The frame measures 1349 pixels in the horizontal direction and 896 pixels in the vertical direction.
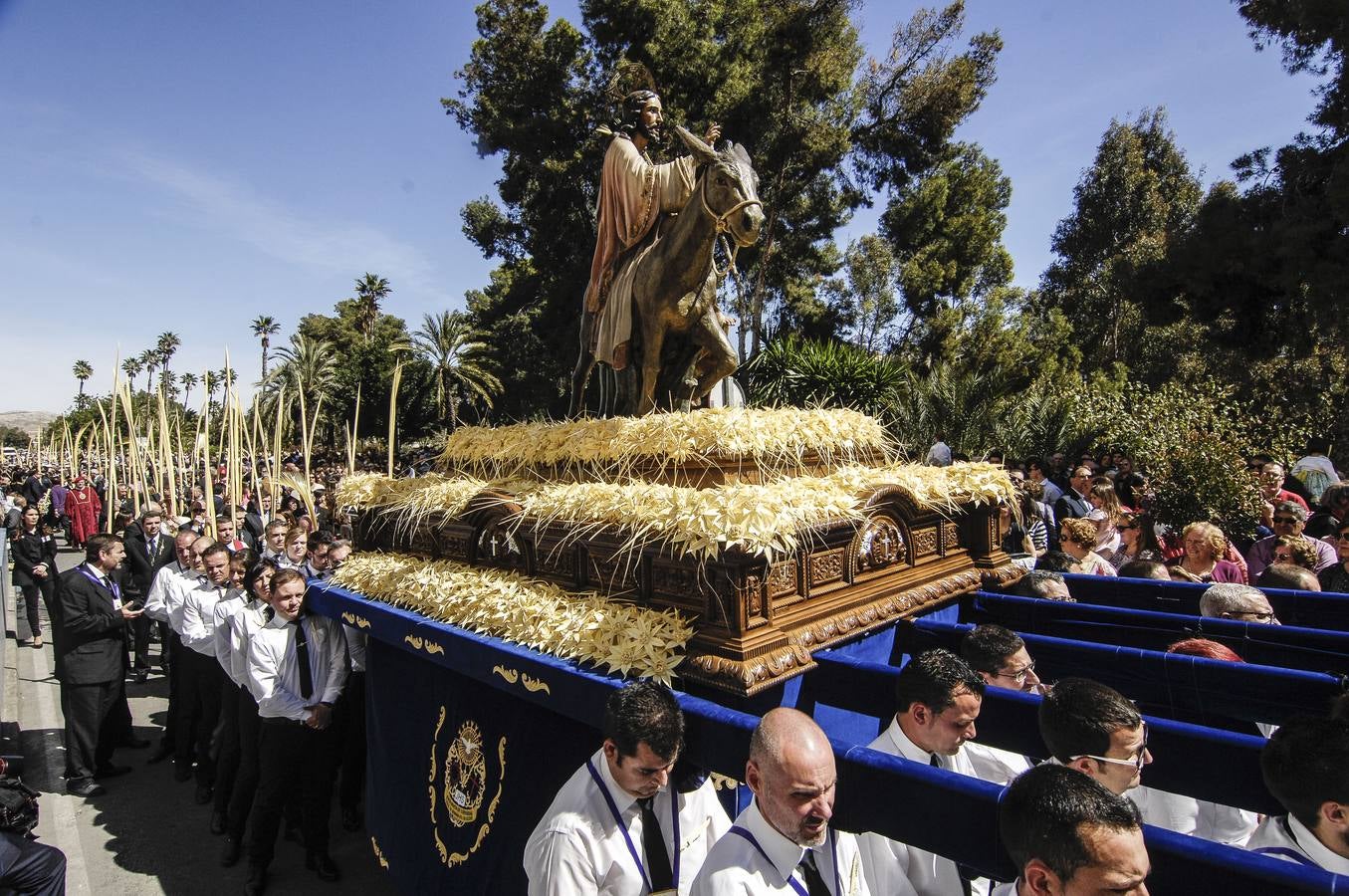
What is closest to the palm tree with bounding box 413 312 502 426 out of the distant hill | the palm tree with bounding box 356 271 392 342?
the palm tree with bounding box 356 271 392 342

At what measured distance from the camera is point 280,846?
5062 millimetres

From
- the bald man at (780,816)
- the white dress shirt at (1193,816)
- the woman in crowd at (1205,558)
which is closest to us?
the bald man at (780,816)

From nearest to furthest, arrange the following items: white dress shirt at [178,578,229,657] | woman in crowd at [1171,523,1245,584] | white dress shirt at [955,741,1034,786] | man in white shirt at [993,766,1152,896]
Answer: man in white shirt at [993,766,1152,896], white dress shirt at [955,741,1034,786], woman in crowd at [1171,523,1245,584], white dress shirt at [178,578,229,657]

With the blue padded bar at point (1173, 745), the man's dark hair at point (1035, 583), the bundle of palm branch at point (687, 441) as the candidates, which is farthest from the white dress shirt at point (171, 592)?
the man's dark hair at point (1035, 583)

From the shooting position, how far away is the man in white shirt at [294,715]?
434 centimetres

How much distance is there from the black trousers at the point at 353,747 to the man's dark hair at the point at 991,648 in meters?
4.33

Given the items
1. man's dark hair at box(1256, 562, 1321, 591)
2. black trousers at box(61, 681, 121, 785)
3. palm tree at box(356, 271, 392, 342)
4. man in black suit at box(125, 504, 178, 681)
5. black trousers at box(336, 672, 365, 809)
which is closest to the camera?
man's dark hair at box(1256, 562, 1321, 591)

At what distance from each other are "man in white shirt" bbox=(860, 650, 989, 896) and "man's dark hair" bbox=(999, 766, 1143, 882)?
0.69 meters

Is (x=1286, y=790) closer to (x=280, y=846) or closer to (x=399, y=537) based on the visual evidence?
(x=399, y=537)

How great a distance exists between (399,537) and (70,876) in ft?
9.64

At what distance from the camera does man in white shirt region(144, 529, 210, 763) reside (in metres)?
5.96

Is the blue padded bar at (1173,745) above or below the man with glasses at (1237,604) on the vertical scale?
below

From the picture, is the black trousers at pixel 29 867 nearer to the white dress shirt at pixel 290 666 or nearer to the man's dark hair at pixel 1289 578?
the white dress shirt at pixel 290 666

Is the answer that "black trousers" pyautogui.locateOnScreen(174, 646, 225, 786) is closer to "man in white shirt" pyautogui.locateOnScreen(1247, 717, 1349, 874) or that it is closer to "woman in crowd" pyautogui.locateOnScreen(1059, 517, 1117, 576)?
"man in white shirt" pyautogui.locateOnScreen(1247, 717, 1349, 874)
